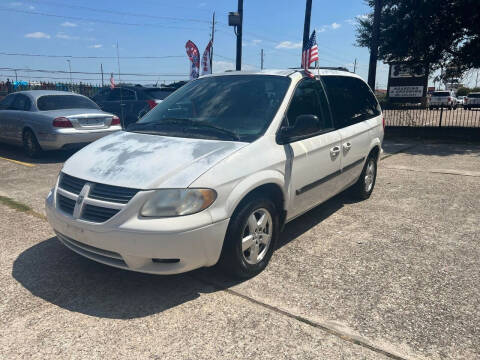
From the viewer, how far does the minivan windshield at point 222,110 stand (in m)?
3.52

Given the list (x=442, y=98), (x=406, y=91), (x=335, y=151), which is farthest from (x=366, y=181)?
A: (x=442, y=98)

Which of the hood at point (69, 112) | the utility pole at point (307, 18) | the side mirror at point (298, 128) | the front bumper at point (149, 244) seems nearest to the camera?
the front bumper at point (149, 244)

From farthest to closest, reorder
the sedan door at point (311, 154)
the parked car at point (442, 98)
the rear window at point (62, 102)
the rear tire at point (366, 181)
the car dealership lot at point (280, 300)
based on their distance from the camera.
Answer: the parked car at point (442, 98) < the rear window at point (62, 102) < the rear tire at point (366, 181) < the sedan door at point (311, 154) < the car dealership lot at point (280, 300)

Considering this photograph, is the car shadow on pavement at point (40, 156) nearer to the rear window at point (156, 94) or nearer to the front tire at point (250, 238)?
the rear window at point (156, 94)

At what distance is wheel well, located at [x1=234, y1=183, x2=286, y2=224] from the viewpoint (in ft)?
10.4

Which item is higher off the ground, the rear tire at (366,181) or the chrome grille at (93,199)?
the chrome grille at (93,199)

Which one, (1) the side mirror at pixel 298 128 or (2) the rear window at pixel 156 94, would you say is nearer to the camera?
(1) the side mirror at pixel 298 128

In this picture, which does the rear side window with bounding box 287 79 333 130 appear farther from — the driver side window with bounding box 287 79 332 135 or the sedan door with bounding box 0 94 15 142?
the sedan door with bounding box 0 94 15 142

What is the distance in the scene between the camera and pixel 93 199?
2891 mm

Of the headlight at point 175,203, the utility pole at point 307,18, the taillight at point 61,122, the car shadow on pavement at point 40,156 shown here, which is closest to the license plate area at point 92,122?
the taillight at point 61,122

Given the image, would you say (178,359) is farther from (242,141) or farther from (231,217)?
(242,141)

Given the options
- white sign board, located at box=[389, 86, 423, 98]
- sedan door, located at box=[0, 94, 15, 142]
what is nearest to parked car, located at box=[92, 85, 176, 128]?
sedan door, located at box=[0, 94, 15, 142]

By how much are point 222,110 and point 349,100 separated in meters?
1.97

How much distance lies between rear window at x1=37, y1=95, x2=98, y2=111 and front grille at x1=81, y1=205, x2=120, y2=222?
675 cm
